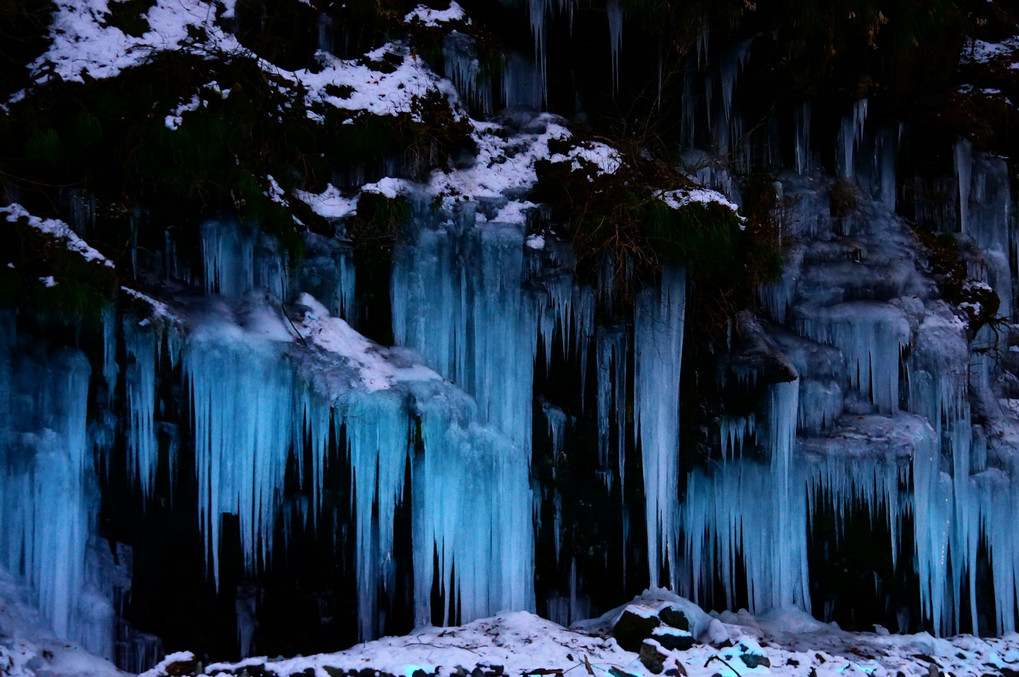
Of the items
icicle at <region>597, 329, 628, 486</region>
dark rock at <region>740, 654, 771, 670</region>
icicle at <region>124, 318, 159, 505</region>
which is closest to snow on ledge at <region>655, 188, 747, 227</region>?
icicle at <region>597, 329, 628, 486</region>

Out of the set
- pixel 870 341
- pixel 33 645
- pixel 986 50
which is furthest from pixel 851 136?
pixel 33 645

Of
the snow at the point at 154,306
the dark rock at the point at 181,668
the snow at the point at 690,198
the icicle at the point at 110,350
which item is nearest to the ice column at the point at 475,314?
the snow at the point at 690,198

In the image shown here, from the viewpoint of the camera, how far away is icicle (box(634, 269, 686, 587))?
704cm

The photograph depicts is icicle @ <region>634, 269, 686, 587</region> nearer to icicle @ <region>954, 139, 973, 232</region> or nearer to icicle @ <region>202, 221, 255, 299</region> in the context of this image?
icicle @ <region>202, 221, 255, 299</region>

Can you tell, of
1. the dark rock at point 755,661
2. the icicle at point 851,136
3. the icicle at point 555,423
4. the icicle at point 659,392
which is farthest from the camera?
the icicle at point 851,136

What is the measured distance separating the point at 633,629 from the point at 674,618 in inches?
13.2

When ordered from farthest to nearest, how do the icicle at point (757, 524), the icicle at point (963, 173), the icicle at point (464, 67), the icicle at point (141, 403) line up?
the icicle at point (963, 173)
the icicle at point (464, 67)
the icicle at point (757, 524)
the icicle at point (141, 403)

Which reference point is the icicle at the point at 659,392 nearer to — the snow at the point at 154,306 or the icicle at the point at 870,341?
the icicle at the point at 870,341

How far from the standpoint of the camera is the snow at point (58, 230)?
5883 millimetres

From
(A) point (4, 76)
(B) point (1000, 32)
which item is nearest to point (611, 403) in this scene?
(A) point (4, 76)

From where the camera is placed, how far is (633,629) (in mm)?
6504

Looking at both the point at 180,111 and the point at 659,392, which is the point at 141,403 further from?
the point at 659,392

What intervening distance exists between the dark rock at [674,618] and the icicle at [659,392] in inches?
21.6

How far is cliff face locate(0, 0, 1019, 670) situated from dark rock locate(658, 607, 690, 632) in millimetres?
693
